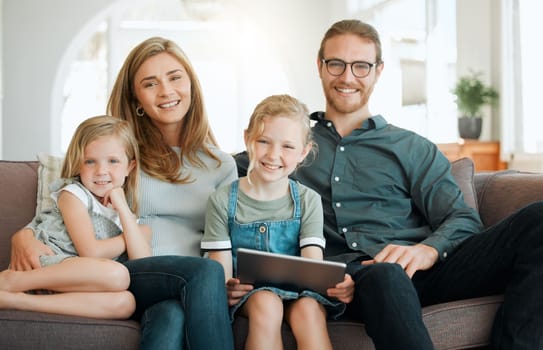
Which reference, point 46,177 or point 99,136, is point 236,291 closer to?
point 99,136

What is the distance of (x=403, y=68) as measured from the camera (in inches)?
303

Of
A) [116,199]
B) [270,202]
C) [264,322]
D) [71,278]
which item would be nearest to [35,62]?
[116,199]

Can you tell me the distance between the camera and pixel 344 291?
1825 millimetres

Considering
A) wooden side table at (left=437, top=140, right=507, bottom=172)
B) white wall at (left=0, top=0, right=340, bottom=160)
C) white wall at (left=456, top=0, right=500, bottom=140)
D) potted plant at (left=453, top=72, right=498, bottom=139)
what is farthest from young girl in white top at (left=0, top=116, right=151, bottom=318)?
white wall at (left=0, top=0, right=340, bottom=160)

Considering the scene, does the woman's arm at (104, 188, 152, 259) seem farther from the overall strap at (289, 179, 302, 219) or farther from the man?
the overall strap at (289, 179, 302, 219)

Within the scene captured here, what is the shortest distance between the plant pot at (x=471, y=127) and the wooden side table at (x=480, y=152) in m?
0.11

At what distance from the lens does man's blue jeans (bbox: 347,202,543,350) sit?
5.42 ft

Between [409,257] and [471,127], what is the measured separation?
4.01 metres

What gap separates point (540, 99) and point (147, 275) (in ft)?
14.3

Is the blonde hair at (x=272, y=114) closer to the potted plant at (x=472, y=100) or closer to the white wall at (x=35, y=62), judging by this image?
the potted plant at (x=472, y=100)

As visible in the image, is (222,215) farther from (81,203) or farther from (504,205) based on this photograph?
(504,205)

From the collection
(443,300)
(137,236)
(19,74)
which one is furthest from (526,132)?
(19,74)

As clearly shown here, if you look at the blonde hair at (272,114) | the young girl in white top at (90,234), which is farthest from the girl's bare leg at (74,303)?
the blonde hair at (272,114)

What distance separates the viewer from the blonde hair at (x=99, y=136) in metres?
2.09
